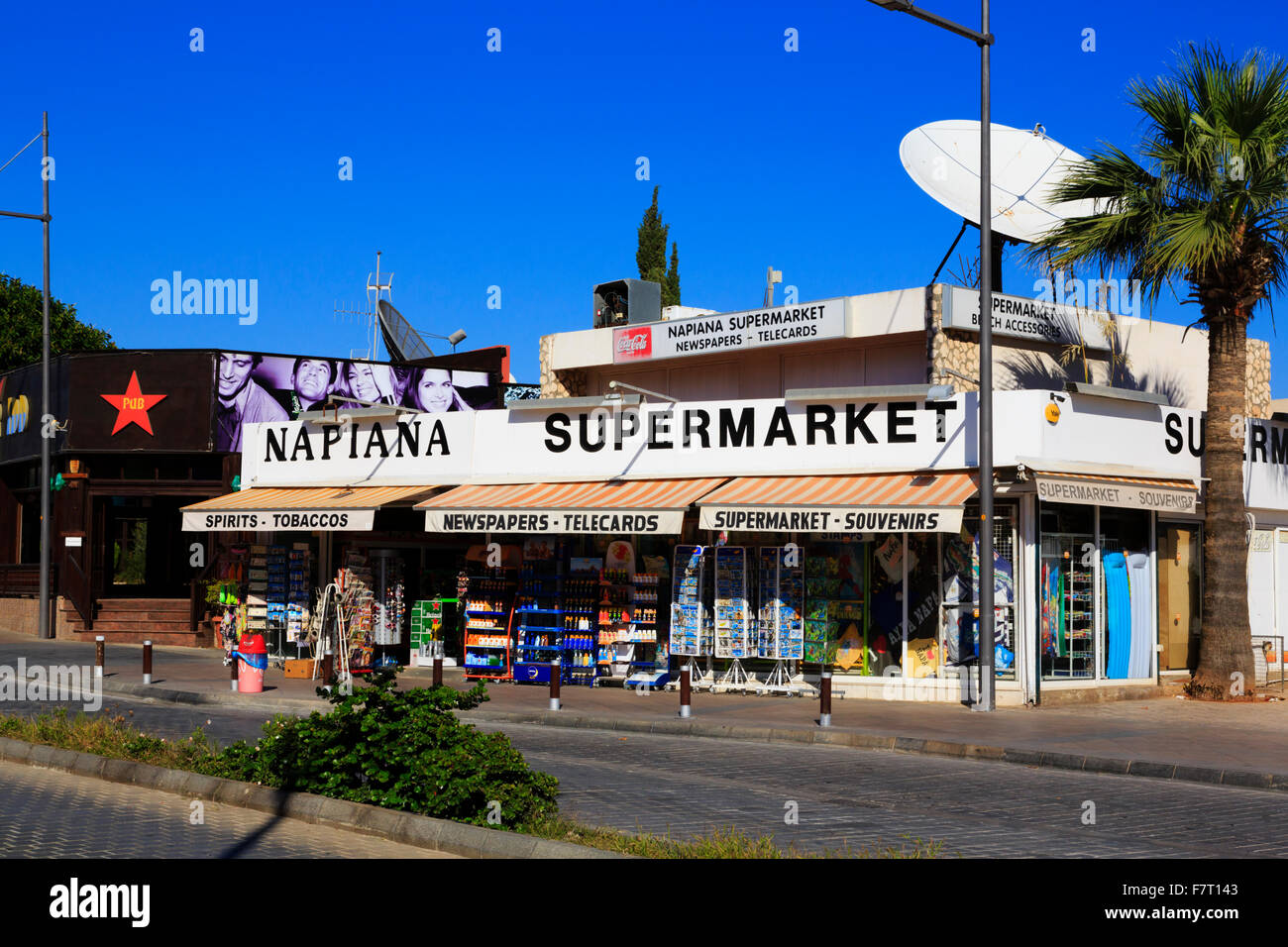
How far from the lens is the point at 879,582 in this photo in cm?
2038

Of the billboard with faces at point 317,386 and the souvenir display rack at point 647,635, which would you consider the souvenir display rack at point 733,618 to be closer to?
the souvenir display rack at point 647,635

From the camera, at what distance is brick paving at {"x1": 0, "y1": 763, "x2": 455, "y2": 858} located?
8469 mm

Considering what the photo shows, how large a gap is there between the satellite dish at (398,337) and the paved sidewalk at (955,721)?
21.8 meters

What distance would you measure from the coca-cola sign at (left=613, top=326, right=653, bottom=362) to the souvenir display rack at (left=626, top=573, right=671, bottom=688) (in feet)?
21.7

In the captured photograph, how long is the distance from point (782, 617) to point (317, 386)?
64.0ft

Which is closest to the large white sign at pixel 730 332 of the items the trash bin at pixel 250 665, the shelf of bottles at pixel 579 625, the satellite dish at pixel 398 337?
the shelf of bottles at pixel 579 625

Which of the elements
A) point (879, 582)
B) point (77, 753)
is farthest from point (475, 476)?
point (77, 753)

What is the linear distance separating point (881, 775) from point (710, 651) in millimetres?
8464

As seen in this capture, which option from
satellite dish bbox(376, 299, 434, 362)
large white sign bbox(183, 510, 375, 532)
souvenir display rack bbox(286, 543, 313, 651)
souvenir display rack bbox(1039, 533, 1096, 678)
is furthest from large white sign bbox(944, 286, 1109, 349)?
satellite dish bbox(376, 299, 434, 362)

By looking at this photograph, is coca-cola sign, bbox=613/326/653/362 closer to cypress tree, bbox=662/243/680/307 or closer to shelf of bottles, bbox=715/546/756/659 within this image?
shelf of bottles, bbox=715/546/756/659

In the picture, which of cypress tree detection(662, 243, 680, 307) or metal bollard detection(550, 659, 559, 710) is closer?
metal bollard detection(550, 659, 559, 710)

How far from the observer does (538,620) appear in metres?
22.9

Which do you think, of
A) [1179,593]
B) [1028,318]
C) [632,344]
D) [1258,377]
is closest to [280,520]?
[632,344]
